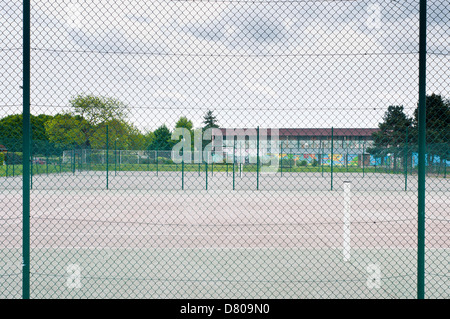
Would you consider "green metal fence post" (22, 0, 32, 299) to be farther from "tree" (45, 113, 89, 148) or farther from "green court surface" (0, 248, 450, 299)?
"tree" (45, 113, 89, 148)

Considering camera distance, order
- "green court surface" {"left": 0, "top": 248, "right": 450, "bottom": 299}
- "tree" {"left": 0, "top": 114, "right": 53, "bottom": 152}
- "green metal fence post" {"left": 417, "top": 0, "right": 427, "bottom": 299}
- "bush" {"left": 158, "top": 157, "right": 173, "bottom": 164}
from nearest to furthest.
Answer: "green metal fence post" {"left": 417, "top": 0, "right": 427, "bottom": 299} < "green court surface" {"left": 0, "top": 248, "right": 450, "bottom": 299} < "tree" {"left": 0, "top": 114, "right": 53, "bottom": 152} < "bush" {"left": 158, "top": 157, "right": 173, "bottom": 164}

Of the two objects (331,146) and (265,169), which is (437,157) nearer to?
(331,146)

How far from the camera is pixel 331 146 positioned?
679 inches

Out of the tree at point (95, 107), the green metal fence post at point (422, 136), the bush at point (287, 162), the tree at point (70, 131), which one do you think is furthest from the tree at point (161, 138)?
the tree at point (70, 131)

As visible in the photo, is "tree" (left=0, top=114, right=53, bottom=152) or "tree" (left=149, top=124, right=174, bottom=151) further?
"tree" (left=0, top=114, right=53, bottom=152)

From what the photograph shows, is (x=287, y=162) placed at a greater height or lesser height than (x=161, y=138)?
lesser

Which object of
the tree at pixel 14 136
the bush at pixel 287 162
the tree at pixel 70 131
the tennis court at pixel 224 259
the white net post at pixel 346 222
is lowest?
the tennis court at pixel 224 259

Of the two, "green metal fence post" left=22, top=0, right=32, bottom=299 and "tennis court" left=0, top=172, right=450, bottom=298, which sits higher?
"green metal fence post" left=22, top=0, right=32, bottom=299

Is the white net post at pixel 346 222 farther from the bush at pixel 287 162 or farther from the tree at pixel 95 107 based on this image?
the bush at pixel 287 162

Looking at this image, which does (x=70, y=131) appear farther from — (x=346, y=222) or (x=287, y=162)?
(x=346, y=222)

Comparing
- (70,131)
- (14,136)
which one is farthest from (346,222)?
(70,131)

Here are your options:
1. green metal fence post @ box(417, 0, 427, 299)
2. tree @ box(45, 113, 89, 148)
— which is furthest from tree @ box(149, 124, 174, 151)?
tree @ box(45, 113, 89, 148)
